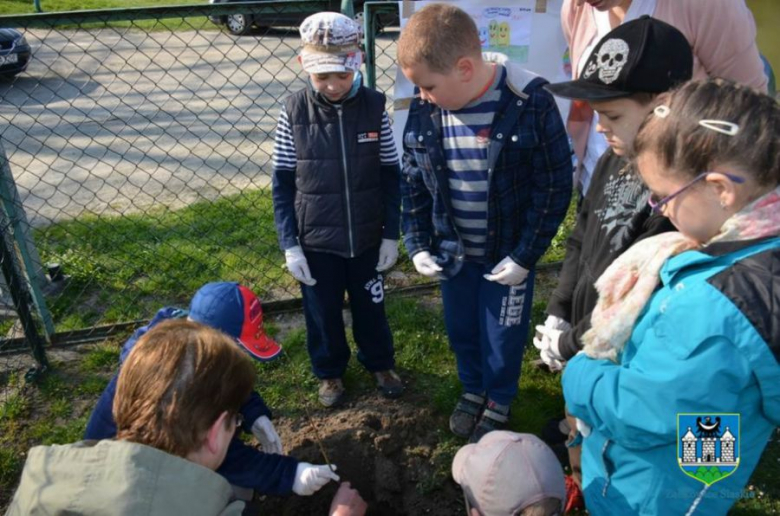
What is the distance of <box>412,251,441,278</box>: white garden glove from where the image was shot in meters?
2.67

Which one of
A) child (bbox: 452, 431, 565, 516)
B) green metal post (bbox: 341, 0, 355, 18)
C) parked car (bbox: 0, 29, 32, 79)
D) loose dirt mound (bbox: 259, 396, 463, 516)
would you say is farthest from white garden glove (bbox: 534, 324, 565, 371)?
parked car (bbox: 0, 29, 32, 79)

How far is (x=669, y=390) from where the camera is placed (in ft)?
4.70

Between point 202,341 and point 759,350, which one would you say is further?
point 202,341

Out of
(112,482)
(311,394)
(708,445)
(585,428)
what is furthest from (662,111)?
(311,394)

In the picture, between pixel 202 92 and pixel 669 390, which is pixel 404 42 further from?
pixel 202 92

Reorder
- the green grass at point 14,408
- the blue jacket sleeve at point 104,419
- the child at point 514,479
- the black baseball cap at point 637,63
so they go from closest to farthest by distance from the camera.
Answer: the child at point 514,479, the black baseball cap at point 637,63, the blue jacket sleeve at point 104,419, the green grass at point 14,408

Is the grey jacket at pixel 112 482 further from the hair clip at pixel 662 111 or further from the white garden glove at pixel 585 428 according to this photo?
the hair clip at pixel 662 111

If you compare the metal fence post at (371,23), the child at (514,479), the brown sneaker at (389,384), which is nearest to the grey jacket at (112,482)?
the child at (514,479)

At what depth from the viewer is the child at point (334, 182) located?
257 centimetres

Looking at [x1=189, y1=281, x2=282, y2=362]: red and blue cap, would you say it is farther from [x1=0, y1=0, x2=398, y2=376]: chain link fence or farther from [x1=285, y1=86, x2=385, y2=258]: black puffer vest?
[x1=0, y1=0, x2=398, y2=376]: chain link fence

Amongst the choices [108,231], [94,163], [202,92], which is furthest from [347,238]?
[202,92]

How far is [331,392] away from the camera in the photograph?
317 cm

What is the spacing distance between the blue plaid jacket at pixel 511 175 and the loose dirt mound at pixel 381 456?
0.74 meters

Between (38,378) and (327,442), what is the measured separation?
160 cm
